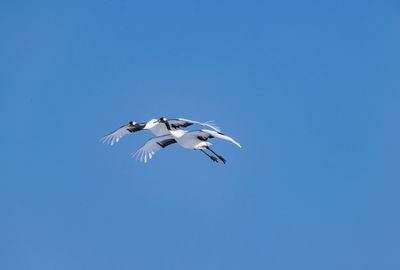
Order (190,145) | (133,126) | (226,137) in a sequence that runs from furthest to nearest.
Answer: (133,126)
(190,145)
(226,137)

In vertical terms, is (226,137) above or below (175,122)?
below

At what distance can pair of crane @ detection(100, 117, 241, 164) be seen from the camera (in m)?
31.5

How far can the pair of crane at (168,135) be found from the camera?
3152 cm

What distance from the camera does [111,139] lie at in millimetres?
37000

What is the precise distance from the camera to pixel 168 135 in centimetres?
3600

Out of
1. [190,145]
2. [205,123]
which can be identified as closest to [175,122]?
[190,145]

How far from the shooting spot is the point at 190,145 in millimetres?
32625

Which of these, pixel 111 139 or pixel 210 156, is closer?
pixel 210 156

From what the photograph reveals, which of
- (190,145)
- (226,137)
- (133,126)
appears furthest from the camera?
(133,126)

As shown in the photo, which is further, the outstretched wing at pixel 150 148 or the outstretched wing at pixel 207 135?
the outstretched wing at pixel 150 148

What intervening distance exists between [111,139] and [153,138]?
2956 millimetres

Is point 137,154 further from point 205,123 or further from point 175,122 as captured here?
point 205,123

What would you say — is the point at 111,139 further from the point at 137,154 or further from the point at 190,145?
the point at 190,145

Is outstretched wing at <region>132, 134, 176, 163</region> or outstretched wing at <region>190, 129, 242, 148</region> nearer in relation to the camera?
outstretched wing at <region>190, 129, 242, 148</region>
